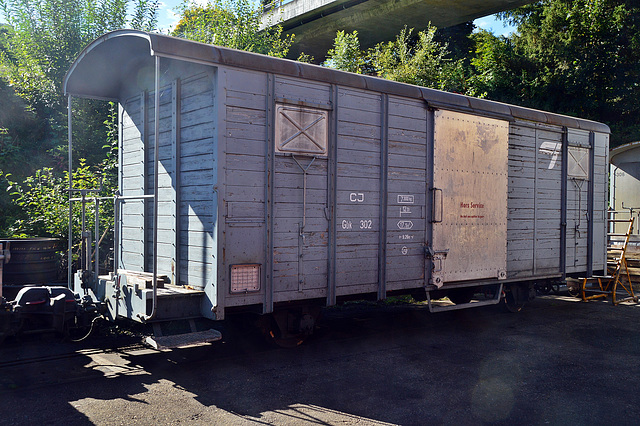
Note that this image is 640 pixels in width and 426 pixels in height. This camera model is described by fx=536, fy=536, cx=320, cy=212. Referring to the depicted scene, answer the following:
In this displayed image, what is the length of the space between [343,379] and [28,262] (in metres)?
4.77

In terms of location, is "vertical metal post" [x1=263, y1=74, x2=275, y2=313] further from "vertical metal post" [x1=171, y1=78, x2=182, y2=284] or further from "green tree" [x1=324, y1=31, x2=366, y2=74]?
"green tree" [x1=324, y1=31, x2=366, y2=74]

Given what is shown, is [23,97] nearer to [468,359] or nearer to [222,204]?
[222,204]

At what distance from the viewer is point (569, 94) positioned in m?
20.2

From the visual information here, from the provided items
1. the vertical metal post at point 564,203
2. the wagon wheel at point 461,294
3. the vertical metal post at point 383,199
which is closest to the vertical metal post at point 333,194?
the vertical metal post at point 383,199

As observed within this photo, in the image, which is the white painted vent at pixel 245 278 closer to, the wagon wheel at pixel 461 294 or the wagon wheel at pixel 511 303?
the wagon wheel at pixel 461 294

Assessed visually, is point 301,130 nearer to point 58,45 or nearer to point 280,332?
point 280,332

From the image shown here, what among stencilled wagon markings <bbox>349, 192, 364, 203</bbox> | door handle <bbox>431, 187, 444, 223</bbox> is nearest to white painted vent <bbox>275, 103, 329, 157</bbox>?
stencilled wagon markings <bbox>349, 192, 364, 203</bbox>

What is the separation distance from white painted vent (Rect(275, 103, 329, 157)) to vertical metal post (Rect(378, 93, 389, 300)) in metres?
0.93

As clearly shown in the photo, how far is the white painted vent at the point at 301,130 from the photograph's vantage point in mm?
6359

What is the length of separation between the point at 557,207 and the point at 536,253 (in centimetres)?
106

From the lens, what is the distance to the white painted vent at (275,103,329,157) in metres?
6.36

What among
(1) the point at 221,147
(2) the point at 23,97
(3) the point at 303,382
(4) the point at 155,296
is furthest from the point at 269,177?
(2) the point at 23,97

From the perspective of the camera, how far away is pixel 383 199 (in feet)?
24.0

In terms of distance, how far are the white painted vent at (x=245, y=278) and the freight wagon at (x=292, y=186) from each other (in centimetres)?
1
